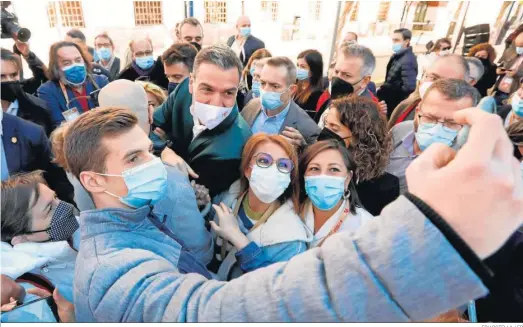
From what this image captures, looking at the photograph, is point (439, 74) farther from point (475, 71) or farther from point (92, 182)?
point (92, 182)

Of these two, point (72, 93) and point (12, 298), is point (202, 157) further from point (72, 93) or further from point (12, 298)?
point (72, 93)

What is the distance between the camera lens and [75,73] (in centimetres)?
304

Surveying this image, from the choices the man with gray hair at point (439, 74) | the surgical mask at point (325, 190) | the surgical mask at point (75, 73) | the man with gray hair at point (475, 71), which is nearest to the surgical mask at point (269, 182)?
the surgical mask at point (325, 190)

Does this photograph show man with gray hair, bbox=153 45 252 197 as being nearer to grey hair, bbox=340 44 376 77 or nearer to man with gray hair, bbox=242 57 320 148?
man with gray hair, bbox=242 57 320 148

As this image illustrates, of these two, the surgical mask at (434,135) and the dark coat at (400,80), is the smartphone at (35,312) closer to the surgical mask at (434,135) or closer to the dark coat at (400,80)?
the surgical mask at (434,135)

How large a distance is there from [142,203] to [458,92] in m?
→ 2.20

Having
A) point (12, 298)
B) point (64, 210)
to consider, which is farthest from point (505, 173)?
point (64, 210)

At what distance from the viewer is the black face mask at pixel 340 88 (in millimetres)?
3090

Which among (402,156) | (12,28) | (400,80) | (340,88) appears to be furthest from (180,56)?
(400,80)

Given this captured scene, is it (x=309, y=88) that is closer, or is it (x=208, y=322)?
(x=208, y=322)

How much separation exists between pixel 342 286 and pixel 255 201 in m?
1.42

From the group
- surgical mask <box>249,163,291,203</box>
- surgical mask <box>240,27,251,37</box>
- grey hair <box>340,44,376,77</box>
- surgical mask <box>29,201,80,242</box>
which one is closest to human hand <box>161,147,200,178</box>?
surgical mask <box>249,163,291,203</box>

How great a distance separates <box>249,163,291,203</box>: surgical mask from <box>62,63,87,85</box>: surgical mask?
7.73ft

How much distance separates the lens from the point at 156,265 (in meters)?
0.83
